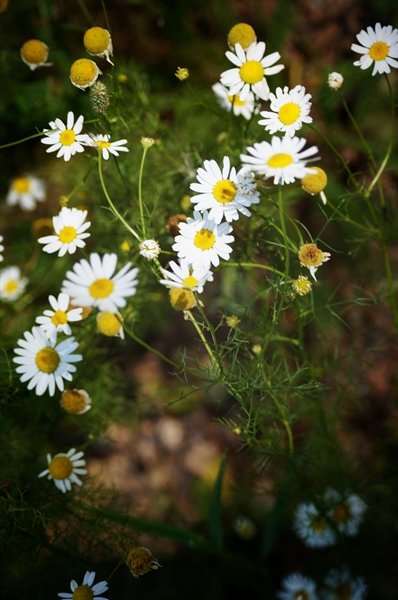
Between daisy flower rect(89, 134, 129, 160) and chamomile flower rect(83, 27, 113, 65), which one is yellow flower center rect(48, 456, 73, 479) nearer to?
daisy flower rect(89, 134, 129, 160)

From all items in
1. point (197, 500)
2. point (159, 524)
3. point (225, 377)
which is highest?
point (225, 377)

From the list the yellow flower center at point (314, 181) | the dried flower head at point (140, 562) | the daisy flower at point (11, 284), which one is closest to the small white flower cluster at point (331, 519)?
the dried flower head at point (140, 562)

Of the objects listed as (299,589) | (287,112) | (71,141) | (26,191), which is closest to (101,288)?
(71,141)

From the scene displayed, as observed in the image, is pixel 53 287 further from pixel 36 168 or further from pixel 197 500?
pixel 197 500

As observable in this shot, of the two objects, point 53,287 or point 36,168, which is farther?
point 36,168

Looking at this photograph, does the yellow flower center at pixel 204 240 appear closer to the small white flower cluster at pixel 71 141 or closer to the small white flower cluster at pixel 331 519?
the small white flower cluster at pixel 71 141

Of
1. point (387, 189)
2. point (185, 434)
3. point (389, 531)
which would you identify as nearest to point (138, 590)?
point (185, 434)

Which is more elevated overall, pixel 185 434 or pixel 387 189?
pixel 387 189
